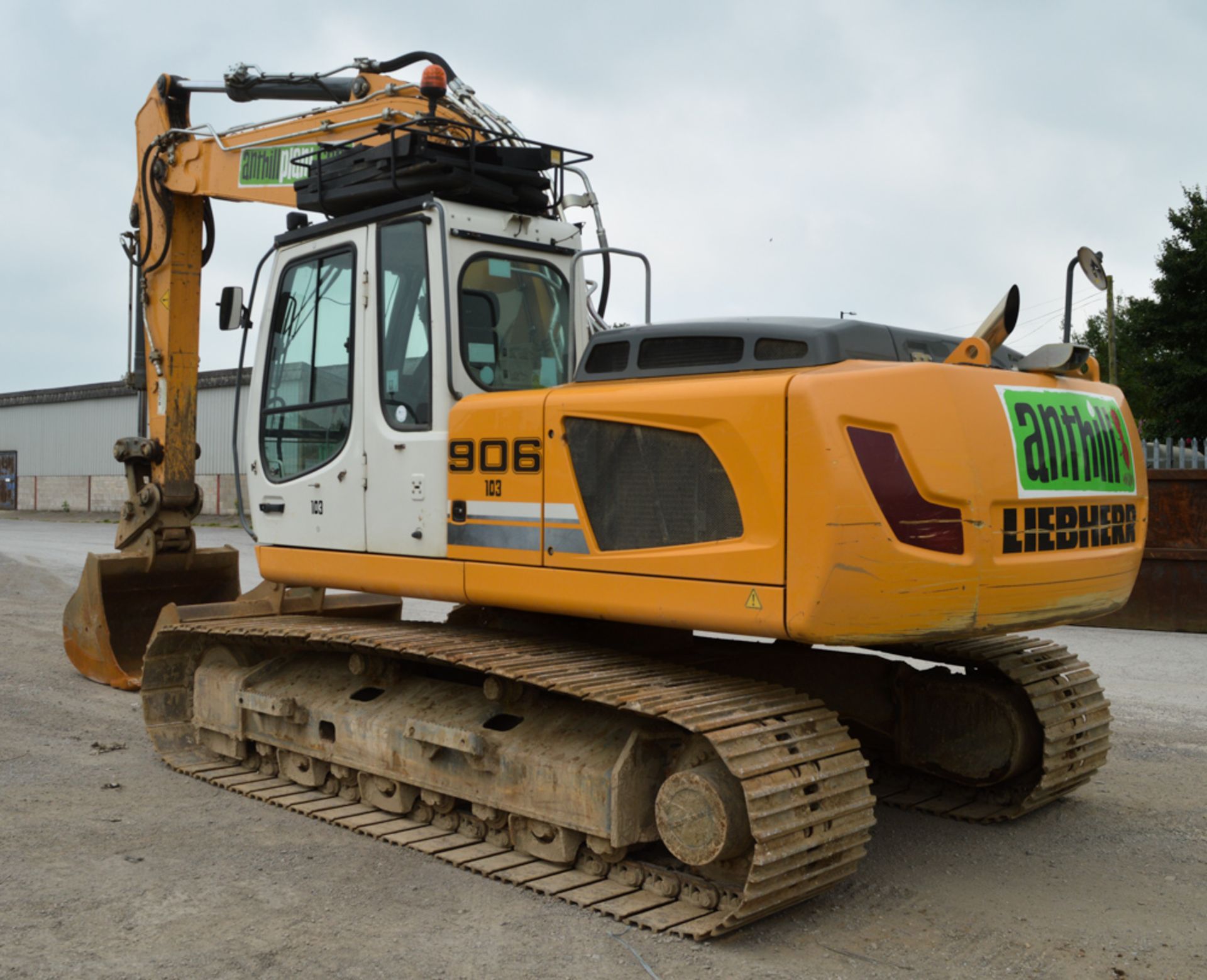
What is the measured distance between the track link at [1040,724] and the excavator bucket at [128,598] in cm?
528

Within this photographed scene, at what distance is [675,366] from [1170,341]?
2933 cm

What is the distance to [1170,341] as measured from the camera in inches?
1198

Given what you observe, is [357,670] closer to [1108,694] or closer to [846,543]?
[846,543]

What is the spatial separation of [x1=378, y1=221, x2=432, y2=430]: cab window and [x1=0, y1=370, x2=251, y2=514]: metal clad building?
116 feet

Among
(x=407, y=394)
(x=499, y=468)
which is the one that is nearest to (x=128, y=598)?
(x=407, y=394)

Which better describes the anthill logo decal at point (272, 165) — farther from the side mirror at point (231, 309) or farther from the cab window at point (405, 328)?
the cab window at point (405, 328)

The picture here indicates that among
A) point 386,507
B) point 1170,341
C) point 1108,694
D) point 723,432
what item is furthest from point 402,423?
point 1170,341

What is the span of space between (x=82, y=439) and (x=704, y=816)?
47322mm

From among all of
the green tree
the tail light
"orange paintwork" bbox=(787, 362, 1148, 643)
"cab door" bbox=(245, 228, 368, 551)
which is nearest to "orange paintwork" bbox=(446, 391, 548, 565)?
Result: "cab door" bbox=(245, 228, 368, 551)

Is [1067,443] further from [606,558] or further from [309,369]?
[309,369]

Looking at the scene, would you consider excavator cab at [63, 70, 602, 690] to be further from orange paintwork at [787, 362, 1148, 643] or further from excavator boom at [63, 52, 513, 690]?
orange paintwork at [787, 362, 1148, 643]

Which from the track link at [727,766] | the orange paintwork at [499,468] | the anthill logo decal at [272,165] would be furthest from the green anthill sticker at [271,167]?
the track link at [727,766]

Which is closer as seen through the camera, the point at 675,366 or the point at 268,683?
the point at 675,366

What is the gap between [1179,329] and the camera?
30.1 metres
